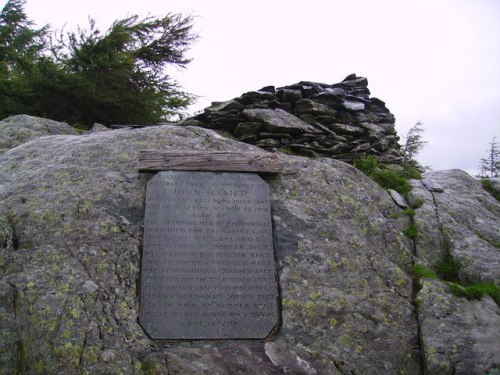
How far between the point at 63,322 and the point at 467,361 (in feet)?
13.5

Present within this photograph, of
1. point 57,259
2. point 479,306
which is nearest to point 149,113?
point 57,259

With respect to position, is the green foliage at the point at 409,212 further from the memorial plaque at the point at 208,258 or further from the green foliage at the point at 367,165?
the memorial plaque at the point at 208,258

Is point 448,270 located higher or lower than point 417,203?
lower

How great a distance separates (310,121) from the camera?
31.5 ft

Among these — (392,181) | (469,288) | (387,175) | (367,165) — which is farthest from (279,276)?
(367,165)

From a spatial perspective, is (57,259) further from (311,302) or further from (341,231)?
(341,231)

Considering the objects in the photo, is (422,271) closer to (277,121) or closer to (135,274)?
(135,274)

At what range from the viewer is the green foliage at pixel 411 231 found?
637cm

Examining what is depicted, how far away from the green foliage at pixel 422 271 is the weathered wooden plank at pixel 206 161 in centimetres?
224

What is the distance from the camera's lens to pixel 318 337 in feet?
15.2

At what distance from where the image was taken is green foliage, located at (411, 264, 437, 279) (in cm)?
546

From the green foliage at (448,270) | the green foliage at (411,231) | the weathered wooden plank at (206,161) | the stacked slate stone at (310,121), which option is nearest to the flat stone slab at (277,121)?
the stacked slate stone at (310,121)

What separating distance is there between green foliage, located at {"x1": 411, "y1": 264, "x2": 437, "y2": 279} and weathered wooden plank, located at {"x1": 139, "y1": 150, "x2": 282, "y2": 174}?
2.24 meters

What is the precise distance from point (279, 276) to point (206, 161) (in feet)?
6.29
